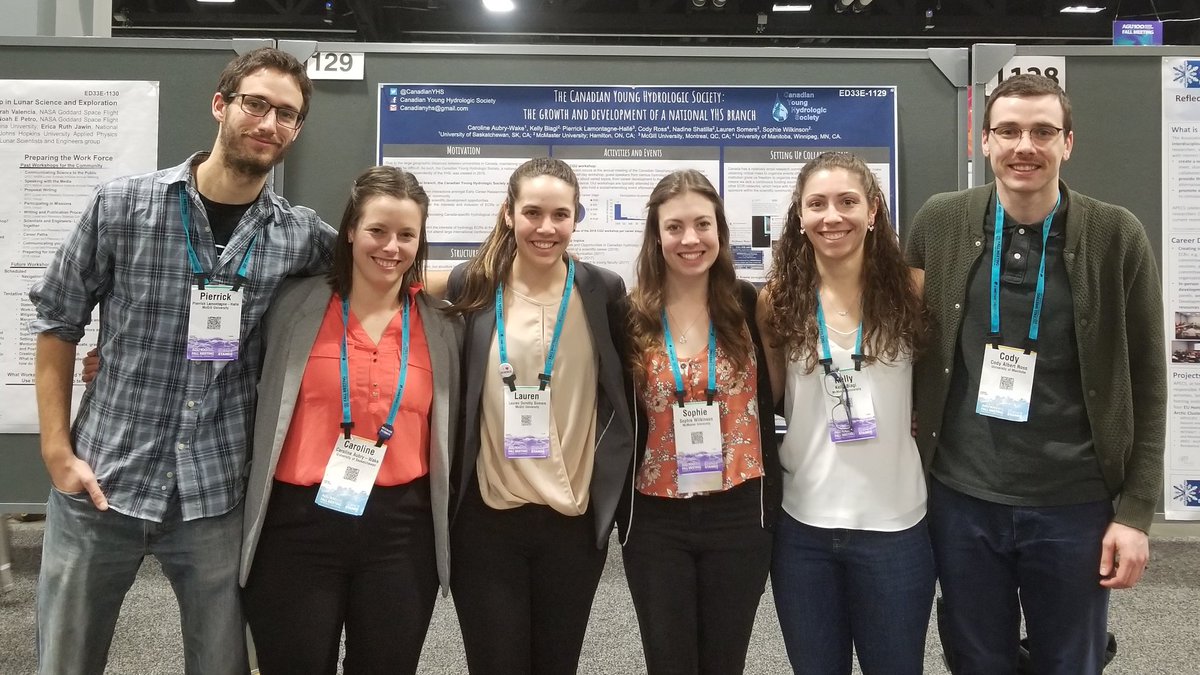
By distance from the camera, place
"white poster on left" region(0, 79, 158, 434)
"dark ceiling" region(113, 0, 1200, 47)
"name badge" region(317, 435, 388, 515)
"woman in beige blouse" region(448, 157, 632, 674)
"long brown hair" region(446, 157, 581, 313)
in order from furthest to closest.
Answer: "dark ceiling" region(113, 0, 1200, 47) → "white poster on left" region(0, 79, 158, 434) → "long brown hair" region(446, 157, 581, 313) → "woman in beige blouse" region(448, 157, 632, 674) → "name badge" region(317, 435, 388, 515)

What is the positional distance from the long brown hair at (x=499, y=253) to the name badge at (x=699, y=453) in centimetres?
58

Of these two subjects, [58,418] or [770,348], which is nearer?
[58,418]

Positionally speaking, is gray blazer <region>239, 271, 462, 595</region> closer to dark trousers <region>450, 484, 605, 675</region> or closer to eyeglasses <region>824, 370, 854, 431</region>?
dark trousers <region>450, 484, 605, 675</region>

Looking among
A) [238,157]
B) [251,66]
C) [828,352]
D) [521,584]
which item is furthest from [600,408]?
[251,66]

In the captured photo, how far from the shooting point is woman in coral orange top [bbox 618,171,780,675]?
1529 millimetres

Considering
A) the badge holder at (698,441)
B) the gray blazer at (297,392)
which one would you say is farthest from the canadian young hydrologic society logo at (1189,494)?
the gray blazer at (297,392)

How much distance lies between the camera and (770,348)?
1685 mm

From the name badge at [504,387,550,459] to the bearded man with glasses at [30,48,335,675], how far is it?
636 millimetres

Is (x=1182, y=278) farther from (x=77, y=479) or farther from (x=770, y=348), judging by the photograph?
(x=77, y=479)

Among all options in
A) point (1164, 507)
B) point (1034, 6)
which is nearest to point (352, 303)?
point (1164, 507)

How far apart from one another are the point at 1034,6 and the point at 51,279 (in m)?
9.32

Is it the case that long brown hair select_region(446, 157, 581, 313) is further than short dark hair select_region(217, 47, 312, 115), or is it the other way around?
long brown hair select_region(446, 157, 581, 313)

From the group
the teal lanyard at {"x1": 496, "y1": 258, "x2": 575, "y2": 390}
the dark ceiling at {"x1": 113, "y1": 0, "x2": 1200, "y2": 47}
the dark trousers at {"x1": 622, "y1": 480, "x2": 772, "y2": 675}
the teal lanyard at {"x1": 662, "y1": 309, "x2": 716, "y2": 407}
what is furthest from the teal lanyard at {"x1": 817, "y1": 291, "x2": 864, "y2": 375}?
the dark ceiling at {"x1": 113, "y1": 0, "x2": 1200, "y2": 47}

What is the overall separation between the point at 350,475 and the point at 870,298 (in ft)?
4.23
